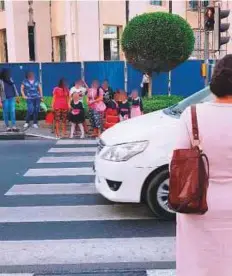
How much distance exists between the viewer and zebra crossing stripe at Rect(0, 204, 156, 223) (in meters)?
5.84

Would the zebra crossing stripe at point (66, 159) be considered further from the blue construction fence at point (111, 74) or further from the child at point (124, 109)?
the blue construction fence at point (111, 74)

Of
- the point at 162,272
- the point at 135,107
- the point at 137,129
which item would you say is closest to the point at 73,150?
the point at 135,107

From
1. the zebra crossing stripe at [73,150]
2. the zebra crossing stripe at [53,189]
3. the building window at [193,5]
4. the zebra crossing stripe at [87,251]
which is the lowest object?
the zebra crossing stripe at [73,150]

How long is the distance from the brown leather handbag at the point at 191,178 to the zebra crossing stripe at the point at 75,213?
332 centimetres

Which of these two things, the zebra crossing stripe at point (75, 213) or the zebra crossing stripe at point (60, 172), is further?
the zebra crossing stripe at point (60, 172)

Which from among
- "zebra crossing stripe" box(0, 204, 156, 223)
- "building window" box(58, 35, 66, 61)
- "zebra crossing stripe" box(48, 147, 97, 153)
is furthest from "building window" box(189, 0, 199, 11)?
"zebra crossing stripe" box(0, 204, 156, 223)

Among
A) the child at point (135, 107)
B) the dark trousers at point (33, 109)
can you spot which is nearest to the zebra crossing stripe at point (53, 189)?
the child at point (135, 107)

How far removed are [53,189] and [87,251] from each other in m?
2.55

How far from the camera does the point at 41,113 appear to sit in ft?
50.8

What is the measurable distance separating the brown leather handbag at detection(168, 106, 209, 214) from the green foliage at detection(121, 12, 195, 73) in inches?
519

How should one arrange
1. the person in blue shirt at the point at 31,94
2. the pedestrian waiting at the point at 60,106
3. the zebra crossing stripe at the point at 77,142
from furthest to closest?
the person in blue shirt at the point at 31,94
the pedestrian waiting at the point at 60,106
the zebra crossing stripe at the point at 77,142

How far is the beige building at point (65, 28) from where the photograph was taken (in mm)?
24750

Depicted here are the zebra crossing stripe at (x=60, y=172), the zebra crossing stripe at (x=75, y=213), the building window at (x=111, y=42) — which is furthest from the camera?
the building window at (x=111, y=42)

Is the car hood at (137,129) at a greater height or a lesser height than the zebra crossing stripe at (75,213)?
greater
